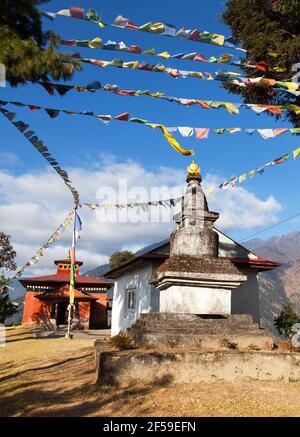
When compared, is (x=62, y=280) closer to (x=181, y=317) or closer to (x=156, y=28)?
(x=181, y=317)

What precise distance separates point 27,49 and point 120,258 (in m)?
28.9

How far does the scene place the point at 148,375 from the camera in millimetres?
6977

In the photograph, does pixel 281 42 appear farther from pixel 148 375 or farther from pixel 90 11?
pixel 148 375

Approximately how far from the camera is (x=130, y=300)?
65.2 ft

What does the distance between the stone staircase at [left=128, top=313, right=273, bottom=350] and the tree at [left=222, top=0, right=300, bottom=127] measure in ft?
27.8

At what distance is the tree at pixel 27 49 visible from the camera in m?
5.75

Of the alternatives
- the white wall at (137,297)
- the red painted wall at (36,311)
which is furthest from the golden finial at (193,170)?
the red painted wall at (36,311)

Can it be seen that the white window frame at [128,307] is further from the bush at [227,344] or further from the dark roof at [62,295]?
the dark roof at [62,295]

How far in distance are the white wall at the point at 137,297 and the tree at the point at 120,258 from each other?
33.0ft

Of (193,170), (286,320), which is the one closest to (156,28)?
(193,170)
